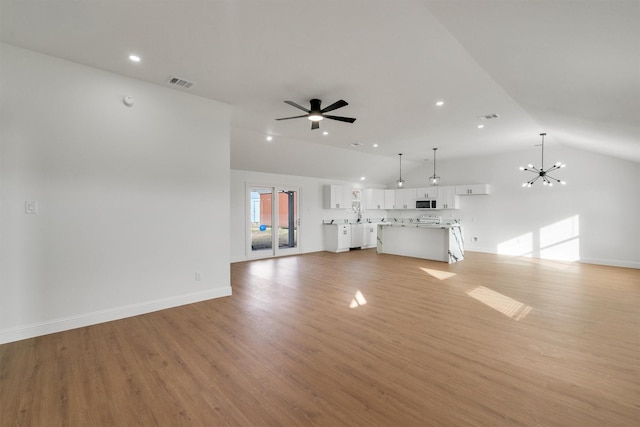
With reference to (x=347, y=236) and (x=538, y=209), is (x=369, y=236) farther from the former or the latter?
(x=538, y=209)

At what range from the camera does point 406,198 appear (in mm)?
10977

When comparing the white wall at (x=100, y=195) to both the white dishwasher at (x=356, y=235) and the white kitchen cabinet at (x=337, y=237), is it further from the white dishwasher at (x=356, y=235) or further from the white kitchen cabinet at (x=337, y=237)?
the white dishwasher at (x=356, y=235)

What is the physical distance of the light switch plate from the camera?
3.10m

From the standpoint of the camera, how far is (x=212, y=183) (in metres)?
4.45

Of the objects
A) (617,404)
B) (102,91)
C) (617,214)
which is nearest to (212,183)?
(102,91)

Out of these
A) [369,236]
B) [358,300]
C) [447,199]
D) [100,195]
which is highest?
[447,199]

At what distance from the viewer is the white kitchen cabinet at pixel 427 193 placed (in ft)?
33.1

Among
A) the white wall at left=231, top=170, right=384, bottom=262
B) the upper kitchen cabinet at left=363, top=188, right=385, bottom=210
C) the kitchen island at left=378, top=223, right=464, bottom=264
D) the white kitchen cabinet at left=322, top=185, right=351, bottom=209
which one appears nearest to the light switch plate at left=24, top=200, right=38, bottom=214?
the white wall at left=231, top=170, right=384, bottom=262

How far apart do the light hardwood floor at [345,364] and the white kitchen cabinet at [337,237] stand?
15.5ft

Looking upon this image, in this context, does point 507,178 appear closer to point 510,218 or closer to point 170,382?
point 510,218

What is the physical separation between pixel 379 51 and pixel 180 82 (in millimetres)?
2681

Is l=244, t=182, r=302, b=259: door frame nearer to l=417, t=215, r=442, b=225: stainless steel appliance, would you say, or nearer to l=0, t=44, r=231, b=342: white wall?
l=0, t=44, r=231, b=342: white wall

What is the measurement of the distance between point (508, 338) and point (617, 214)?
667 cm

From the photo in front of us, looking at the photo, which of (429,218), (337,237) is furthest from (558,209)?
(337,237)
